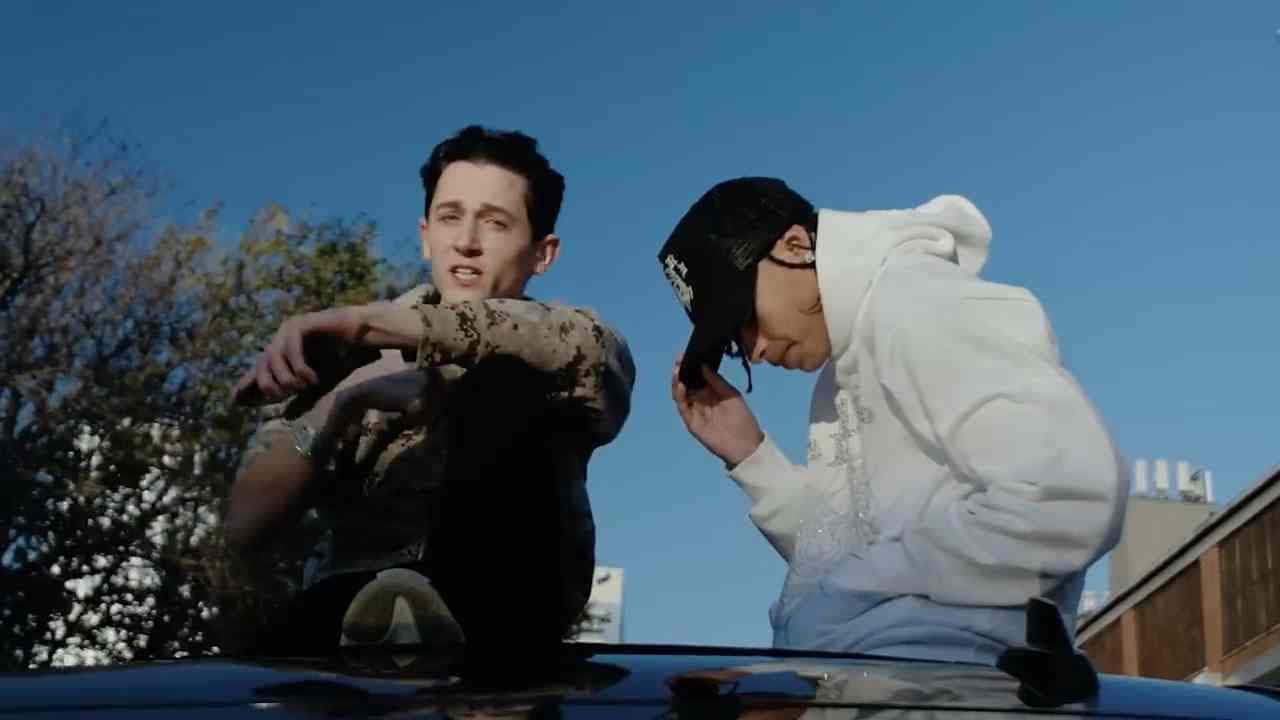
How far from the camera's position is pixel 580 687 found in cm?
172

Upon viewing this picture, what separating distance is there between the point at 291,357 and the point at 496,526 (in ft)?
1.43

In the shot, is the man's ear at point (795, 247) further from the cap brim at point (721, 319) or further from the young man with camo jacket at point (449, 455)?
the young man with camo jacket at point (449, 455)

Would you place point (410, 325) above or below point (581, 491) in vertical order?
above

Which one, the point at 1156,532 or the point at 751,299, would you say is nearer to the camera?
the point at 751,299

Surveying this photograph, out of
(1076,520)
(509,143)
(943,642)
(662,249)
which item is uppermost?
(509,143)

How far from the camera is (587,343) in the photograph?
9.45 ft

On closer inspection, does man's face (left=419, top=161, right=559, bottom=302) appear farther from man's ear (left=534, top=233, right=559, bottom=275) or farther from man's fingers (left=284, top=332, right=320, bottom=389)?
man's fingers (left=284, top=332, right=320, bottom=389)

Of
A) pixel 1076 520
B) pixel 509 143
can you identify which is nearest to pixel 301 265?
pixel 509 143

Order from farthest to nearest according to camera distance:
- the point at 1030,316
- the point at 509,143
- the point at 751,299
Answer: the point at 509,143, the point at 751,299, the point at 1030,316

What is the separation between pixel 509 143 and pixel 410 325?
0.90 m

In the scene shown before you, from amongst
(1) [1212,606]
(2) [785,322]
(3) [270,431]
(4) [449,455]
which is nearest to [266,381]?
(3) [270,431]

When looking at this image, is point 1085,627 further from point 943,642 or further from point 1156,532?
point 943,642

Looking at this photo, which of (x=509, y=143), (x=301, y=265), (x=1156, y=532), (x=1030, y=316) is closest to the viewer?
(x=1030, y=316)

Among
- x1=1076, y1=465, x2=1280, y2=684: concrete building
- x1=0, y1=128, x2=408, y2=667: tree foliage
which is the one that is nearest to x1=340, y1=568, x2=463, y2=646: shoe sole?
x1=0, y1=128, x2=408, y2=667: tree foliage
